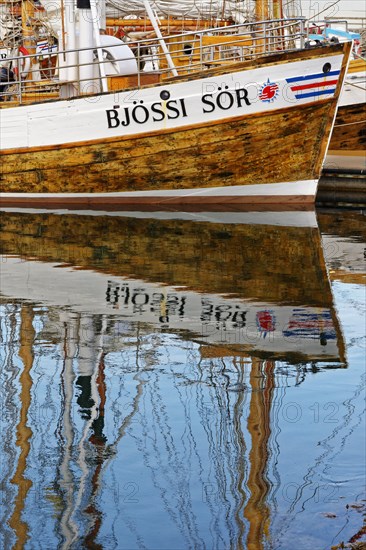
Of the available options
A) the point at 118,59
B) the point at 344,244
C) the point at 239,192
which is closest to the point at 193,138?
the point at 239,192

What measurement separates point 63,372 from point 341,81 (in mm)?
14186

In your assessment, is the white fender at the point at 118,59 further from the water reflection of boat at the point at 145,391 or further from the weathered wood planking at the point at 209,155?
the water reflection of boat at the point at 145,391

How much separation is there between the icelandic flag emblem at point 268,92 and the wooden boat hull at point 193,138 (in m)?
0.03

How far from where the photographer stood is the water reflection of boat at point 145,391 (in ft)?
20.5

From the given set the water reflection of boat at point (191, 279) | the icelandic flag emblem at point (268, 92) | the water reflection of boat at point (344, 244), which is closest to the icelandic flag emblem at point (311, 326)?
the water reflection of boat at point (191, 279)

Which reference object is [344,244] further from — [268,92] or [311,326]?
[311,326]

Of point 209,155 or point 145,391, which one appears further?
point 209,155

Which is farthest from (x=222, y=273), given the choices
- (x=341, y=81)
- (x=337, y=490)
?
(x=341, y=81)

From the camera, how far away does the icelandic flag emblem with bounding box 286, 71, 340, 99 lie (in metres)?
22.0

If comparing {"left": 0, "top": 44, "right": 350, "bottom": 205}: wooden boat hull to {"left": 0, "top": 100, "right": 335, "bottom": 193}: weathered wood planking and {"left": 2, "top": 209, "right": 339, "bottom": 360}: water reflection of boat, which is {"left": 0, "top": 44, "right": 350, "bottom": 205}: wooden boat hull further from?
{"left": 2, "top": 209, "right": 339, "bottom": 360}: water reflection of boat

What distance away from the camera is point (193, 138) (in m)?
Answer: 22.5

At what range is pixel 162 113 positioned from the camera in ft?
72.9

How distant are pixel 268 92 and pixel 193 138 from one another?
170 cm

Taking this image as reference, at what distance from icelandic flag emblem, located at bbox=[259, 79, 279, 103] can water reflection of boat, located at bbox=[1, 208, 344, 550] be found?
650cm
